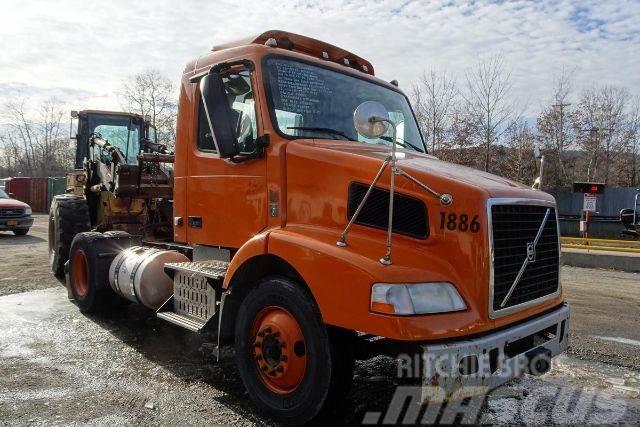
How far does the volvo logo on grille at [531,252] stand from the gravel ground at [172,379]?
1189mm

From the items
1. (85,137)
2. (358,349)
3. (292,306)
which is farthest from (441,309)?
(85,137)

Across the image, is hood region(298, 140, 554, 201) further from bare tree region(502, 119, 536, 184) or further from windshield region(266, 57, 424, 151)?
bare tree region(502, 119, 536, 184)

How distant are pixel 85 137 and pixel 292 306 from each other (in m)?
8.22

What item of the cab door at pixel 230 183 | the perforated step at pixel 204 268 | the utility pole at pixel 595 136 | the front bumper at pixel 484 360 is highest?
the utility pole at pixel 595 136

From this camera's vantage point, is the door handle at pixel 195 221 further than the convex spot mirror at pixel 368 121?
Yes

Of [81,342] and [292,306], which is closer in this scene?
[292,306]

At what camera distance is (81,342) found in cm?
552

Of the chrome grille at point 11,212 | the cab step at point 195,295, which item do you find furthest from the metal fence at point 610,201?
the cab step at point 195,295

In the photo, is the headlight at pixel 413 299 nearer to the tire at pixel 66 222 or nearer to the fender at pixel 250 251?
the fender at pixel 250 251

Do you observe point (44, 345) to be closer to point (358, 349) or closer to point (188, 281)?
point (188, 281)

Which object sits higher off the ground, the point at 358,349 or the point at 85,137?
the point at 85,137

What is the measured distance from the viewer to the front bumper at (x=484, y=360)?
114 inches

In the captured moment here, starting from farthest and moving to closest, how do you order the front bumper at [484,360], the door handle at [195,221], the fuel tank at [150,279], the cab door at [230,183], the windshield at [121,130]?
the windshield at [121,130] → the fuel tank at [150,279] → the door handle at [195,221] → the cab door at [230,183] → the front bumper at [484,360]

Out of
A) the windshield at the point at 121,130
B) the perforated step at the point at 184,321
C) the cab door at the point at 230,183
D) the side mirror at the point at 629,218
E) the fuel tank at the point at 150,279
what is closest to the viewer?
the cab door at the point at 230,183
